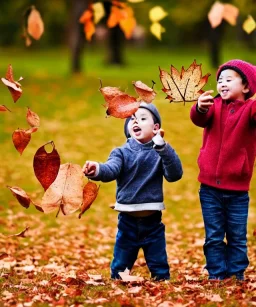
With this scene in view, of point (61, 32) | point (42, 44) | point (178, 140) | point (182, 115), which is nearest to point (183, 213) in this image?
point (178, 140)

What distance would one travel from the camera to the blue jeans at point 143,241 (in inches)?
193

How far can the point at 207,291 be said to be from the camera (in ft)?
14.3

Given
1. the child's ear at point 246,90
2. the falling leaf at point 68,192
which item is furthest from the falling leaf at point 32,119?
the child's ear at point 246,90

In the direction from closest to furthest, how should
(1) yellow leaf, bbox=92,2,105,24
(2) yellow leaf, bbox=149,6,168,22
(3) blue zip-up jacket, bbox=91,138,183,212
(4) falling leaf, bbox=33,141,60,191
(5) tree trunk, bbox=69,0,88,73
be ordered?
1. (4) falling leaf, bbox=33,141,60,191
2. (3) blue zip-up jacket, bbox=91,138,183,212
3. (2) yellow leaf, bbox=149,6,168,22
4. (1) yellow leaf, bbox=92,2,105,24
5. (5) tree trunk, bbox=69,0,88,73

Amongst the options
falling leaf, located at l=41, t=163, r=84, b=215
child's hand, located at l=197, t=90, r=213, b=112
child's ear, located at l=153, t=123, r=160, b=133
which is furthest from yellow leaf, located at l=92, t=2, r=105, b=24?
falling leaf, located at l=41, t=163, r=84, b=215

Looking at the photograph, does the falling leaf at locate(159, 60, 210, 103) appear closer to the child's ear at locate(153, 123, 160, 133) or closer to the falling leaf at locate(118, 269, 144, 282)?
the child's ear at locate(153, 123, 160, 133)

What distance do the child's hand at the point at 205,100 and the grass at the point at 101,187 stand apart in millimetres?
76

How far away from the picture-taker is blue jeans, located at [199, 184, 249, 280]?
483 centimetres

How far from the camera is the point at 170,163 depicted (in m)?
4.63

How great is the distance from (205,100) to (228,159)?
1.56ft

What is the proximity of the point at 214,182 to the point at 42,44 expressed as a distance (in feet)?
145

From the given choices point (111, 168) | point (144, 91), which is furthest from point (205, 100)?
point (111, 168)

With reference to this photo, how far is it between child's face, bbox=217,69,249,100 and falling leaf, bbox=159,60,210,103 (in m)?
0.45

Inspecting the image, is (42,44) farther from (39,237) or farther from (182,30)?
(39,237)
